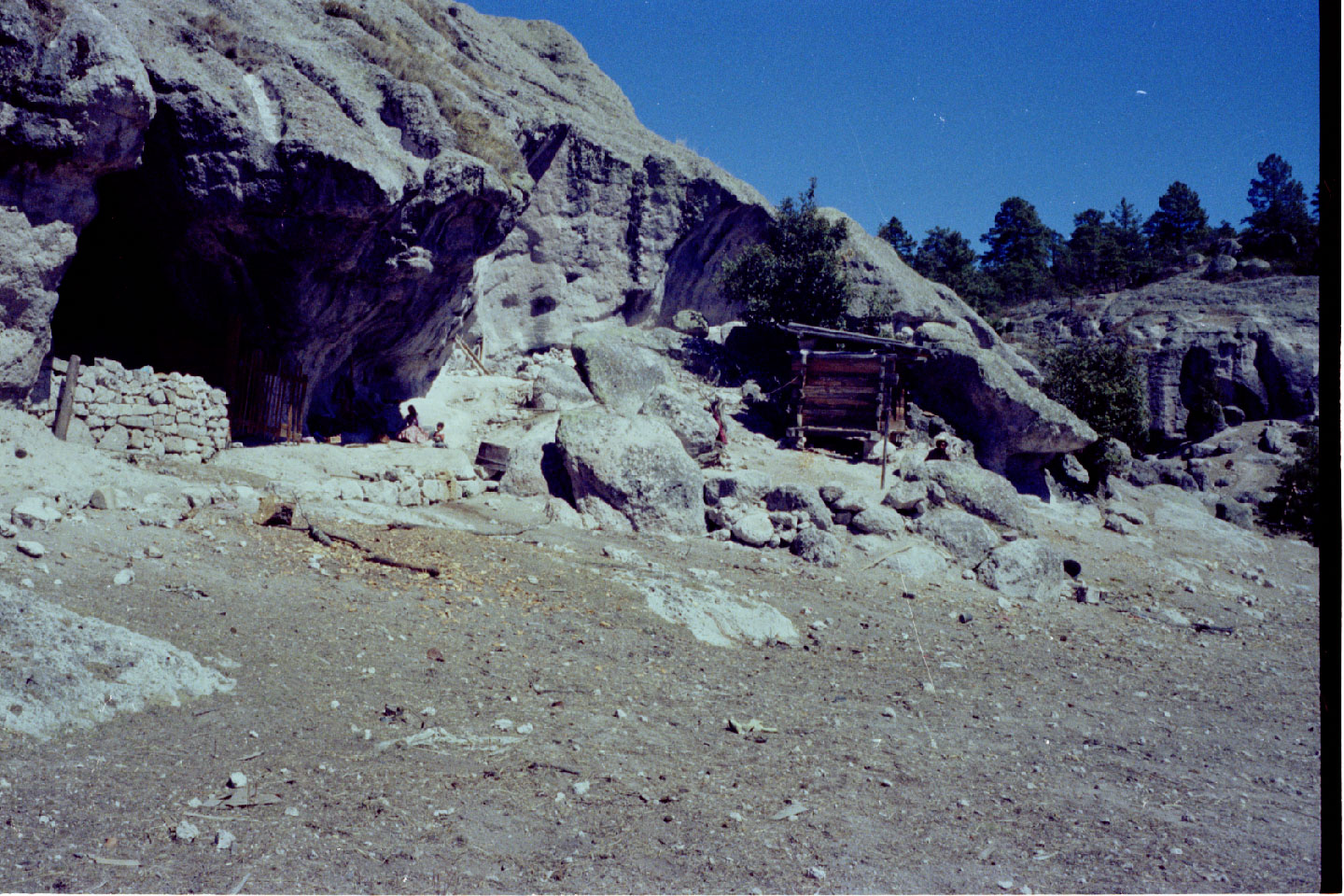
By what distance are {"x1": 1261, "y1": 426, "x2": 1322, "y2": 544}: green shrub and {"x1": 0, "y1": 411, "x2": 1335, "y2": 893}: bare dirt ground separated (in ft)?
48.0

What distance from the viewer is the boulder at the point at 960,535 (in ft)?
41.4

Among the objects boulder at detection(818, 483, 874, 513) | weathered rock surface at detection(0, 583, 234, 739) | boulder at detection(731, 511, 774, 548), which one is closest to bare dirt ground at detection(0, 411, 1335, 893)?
weathered rock surface at detection(0, 583, 234, 739)

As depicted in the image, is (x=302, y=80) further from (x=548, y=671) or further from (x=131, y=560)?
(x=548, y=671)

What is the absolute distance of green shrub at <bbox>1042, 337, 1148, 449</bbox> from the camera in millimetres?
23594

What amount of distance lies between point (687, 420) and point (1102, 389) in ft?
48.6

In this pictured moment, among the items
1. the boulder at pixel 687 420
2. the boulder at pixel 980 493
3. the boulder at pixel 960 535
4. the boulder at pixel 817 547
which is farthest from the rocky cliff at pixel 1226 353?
the boulder at pixel 817 547

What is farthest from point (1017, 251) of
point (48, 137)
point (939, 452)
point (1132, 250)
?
point (48, 137)

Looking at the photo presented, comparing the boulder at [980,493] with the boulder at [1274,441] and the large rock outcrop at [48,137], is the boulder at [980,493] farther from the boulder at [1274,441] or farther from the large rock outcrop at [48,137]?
the boulder at [1274,441]

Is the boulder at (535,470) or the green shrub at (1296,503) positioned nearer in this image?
the boulder at (535,470)

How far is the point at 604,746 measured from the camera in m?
5.26

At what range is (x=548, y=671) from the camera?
6.43 m

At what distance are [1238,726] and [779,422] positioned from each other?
50.6ft

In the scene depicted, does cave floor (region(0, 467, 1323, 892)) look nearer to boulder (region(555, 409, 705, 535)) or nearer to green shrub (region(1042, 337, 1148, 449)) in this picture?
boulder (region(555, 409, 705, 535))

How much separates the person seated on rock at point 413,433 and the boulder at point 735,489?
6398 mm
